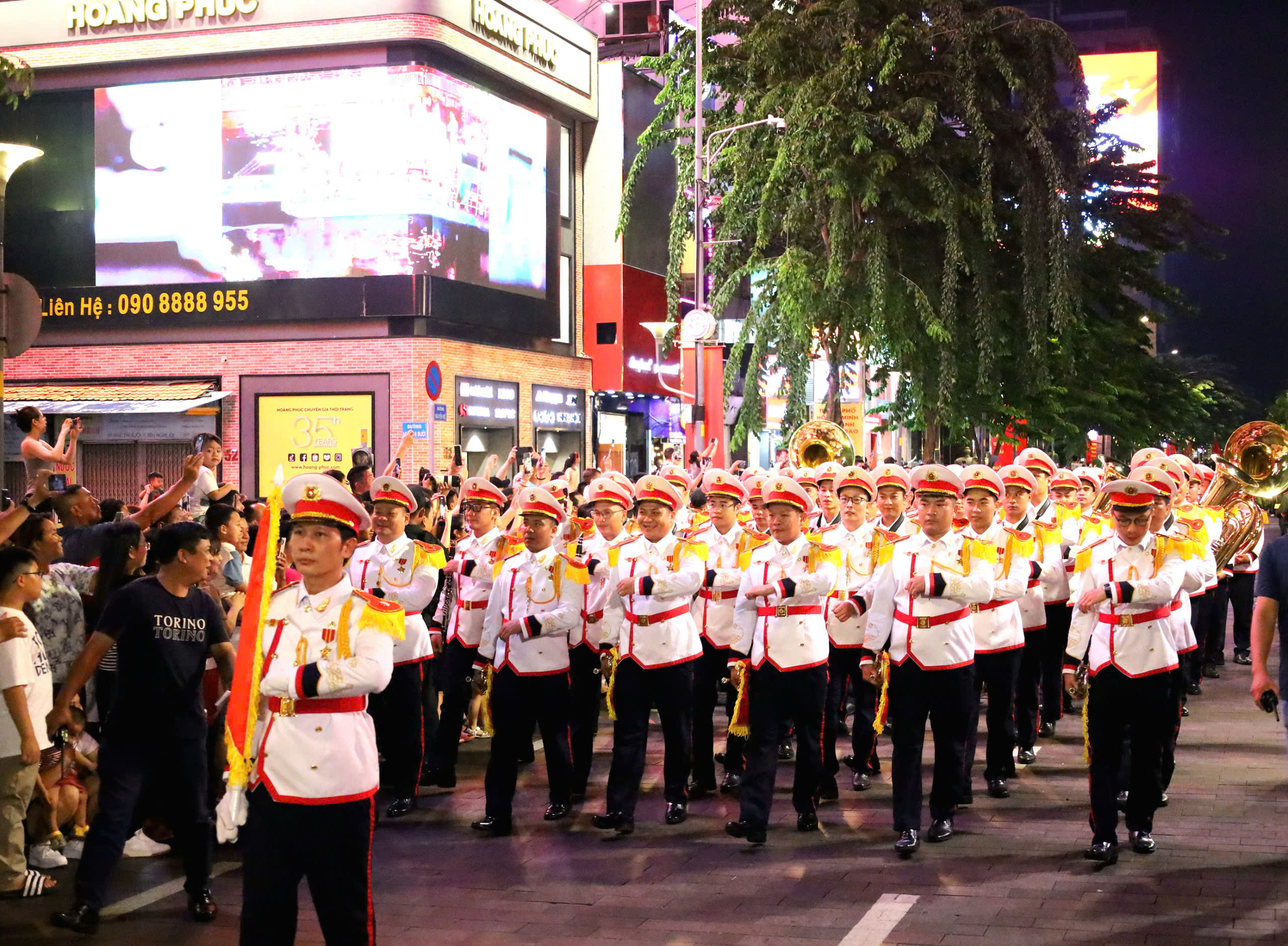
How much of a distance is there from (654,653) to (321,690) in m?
4.05

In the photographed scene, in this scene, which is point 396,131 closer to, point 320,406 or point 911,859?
point 320,406

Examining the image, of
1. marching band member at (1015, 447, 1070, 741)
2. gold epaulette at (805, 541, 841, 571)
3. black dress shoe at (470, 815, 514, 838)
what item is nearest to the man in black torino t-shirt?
black dress shoe at (470, 815, 514, 838)

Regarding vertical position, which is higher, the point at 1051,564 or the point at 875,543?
the point at 875,543

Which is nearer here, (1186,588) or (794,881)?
(794,881)

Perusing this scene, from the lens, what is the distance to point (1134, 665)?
840 cm

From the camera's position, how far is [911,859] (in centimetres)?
839

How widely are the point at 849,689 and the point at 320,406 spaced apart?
63.0 feet

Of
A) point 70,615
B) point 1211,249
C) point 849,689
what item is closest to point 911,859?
point 70,615

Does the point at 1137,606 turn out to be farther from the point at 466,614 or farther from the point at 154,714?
the point at 154,714

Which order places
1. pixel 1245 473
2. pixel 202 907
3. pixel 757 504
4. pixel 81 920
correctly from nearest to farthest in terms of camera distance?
pixel 81 920, pixel 202 907, pixel 757 504, pixel 1245 473

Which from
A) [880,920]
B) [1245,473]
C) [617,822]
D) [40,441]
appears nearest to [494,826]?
[617,822]

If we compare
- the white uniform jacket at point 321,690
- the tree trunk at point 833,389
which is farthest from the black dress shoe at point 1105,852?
the tree trunk at point 833,389

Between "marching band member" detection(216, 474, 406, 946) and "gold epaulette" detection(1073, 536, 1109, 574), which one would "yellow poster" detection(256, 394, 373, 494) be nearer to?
"gold epaulette" detection(1073, 536, 1109, 574)

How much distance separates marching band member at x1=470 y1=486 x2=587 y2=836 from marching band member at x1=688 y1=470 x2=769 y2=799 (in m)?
1.13
